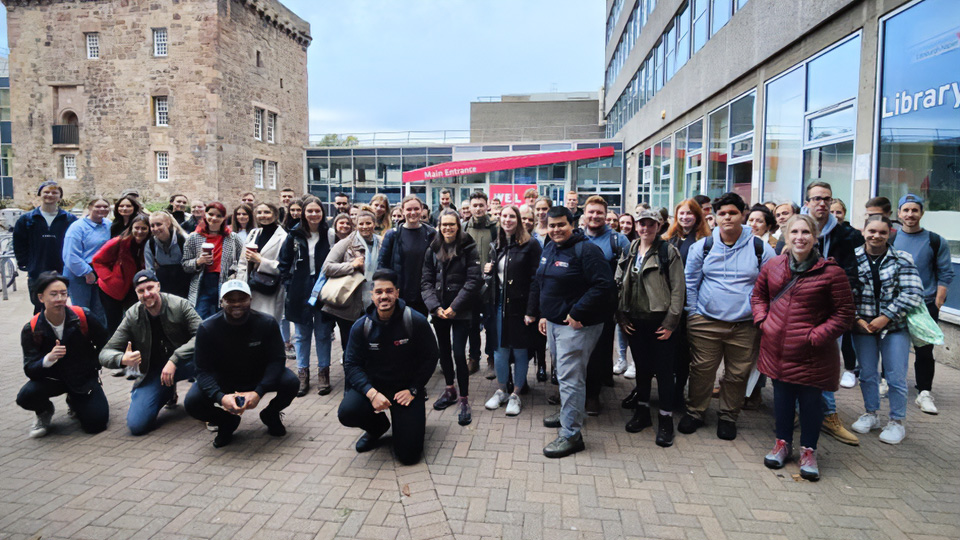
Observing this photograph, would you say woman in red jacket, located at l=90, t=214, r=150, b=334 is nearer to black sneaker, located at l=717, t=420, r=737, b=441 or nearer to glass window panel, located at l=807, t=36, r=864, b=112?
black sneaker, located at l=717, t=420, r=737, b=441

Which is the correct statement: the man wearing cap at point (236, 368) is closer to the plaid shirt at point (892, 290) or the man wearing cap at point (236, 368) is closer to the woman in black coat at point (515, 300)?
the woman in black coat at point (515, 300)

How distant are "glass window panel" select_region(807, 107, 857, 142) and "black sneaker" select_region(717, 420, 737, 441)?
5.70 m

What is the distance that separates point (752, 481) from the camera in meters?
3.64

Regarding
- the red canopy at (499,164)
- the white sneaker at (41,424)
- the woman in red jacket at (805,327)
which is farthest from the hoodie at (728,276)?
the red canopy at (499,164)

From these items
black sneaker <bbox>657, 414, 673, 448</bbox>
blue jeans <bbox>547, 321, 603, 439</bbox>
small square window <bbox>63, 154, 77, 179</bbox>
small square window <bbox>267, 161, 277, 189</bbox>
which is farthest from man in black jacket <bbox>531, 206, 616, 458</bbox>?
small square window <bbox>63, 154, 77, 179</bbox>

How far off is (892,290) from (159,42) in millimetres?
35494

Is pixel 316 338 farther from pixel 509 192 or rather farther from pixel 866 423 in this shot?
pixel 509 192

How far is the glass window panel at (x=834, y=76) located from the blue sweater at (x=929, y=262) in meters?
3.71

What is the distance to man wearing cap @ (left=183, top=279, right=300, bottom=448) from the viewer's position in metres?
4.14

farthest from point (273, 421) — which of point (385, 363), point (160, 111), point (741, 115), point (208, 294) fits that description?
point (160, 111)

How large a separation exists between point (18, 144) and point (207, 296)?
35.7 meters

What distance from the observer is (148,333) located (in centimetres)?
470

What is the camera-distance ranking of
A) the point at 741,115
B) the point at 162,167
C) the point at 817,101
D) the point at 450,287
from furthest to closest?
the point at 162,167 → the point at 741,115 → the point at 817,101 → the point at 450,287

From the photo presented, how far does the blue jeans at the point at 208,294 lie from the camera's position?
20.3 feet
